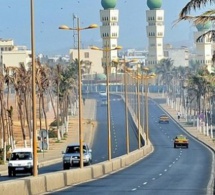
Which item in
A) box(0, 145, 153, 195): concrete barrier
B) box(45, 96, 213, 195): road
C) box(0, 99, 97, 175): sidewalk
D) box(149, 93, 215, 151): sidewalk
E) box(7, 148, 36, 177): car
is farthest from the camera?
box(149, 93, 215, 151): sidewalk

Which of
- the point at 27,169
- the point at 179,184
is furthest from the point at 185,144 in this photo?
the point at 179,184

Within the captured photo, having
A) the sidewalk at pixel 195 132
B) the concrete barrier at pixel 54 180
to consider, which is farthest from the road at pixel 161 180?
the sidewalk at pixel 195 132

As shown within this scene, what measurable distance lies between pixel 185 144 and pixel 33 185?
7860cm

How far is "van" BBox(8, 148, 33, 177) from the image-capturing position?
60.2 metres

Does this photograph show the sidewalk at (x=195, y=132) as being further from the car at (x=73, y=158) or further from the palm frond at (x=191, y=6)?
the palm frond at (x=191, y=6)

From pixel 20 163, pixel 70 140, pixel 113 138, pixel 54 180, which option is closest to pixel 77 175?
pixel 54 180

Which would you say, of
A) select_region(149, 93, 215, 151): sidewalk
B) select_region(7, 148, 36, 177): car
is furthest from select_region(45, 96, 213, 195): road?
select_region(149, 93, 215, 151): sidewalk

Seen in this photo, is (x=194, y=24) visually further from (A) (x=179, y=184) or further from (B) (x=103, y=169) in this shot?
(B) (x=103, y=169)

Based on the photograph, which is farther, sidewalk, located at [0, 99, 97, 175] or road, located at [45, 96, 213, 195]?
sidewalk, located at [0, 99, 97, 175]

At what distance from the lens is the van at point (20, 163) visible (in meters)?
60.2

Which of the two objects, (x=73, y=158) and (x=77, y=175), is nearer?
(x=77, y=175)

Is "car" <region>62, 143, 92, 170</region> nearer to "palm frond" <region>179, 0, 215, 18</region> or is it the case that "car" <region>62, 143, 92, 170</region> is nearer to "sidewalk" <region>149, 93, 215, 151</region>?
"palm frond" <region>179, 0, 215, 18</region>

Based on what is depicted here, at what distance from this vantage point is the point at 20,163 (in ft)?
198

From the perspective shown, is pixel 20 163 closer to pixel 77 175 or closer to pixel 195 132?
pixel 77 175
